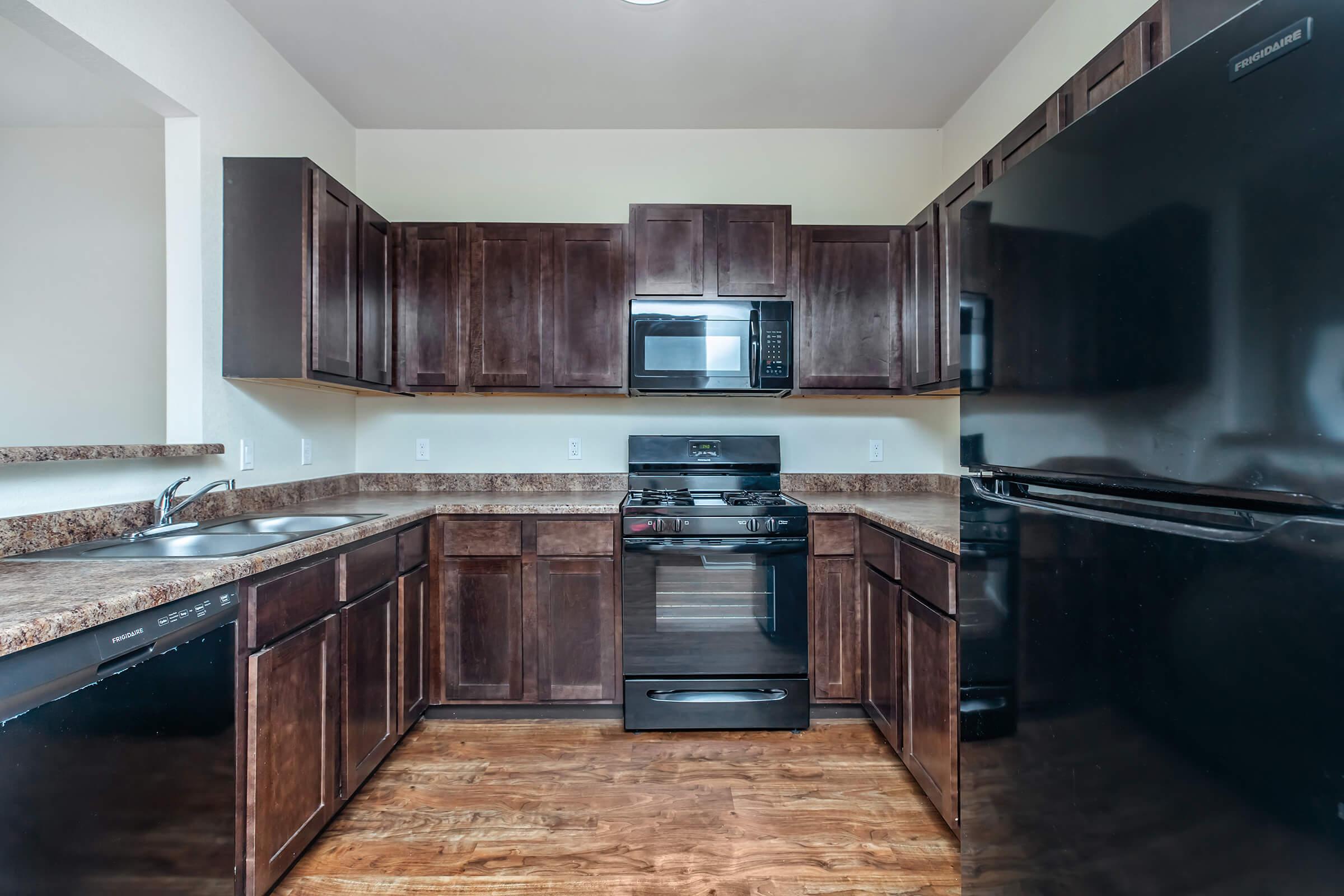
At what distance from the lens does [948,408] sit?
2943 millimetres

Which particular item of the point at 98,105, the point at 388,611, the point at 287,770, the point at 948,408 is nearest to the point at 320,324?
the point at 388,611

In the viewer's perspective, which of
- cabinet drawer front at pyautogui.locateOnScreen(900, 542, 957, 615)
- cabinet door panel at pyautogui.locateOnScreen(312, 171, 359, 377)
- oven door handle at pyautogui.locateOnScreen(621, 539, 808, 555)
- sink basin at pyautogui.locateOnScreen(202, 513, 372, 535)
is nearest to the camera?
cabinet drawer front at pyautogui.locateOnScreen(900, 542, 957, 615)

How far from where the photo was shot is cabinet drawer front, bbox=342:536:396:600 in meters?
1.83

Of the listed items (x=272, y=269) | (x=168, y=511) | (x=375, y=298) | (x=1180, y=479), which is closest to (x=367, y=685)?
(x=168, y=511)

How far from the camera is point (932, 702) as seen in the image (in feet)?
6.00

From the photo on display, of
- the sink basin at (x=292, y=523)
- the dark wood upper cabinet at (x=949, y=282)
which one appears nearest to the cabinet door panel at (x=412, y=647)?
the sink basin at (x=292, y=523)

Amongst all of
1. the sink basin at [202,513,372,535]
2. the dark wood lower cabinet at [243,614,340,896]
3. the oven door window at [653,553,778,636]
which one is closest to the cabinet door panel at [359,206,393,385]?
the sink basin at [202,513,372,535]

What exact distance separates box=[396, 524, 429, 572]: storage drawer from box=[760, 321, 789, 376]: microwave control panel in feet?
5.16

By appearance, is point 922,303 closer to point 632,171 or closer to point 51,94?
point 632,171

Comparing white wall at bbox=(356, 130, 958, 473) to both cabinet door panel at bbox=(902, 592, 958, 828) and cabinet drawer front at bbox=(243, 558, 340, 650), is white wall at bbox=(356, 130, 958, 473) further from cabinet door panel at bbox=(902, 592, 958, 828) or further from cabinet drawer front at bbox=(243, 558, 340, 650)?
cabinet drawer front at bbox=(243, 558, 340, 650)

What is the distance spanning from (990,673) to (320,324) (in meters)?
2.25

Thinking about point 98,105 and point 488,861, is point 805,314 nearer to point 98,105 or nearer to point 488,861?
point 488,861

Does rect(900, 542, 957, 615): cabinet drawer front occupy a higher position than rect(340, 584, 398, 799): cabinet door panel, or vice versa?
rect(900, 542, 957, 615): cabinet drawer front

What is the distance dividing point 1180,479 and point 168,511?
229 centimetres
